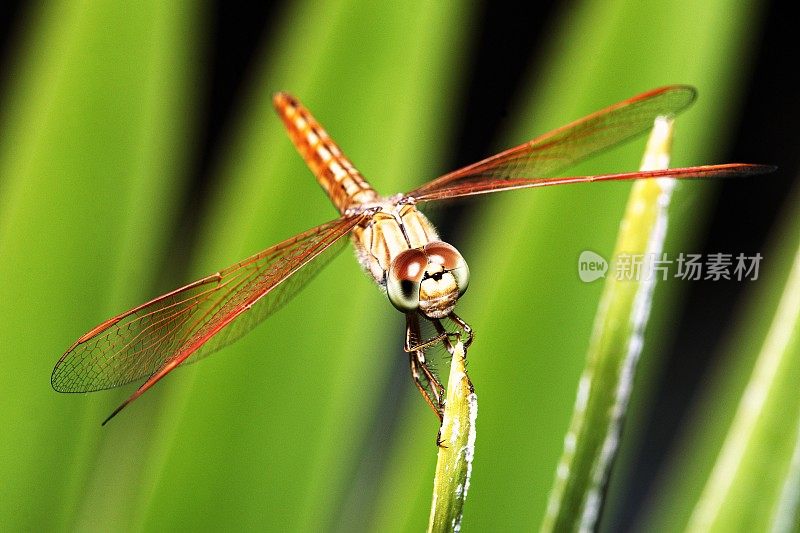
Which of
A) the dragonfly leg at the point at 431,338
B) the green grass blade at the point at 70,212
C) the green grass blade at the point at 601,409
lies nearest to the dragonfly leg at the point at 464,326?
the dragonfly leg at the point at 431,338

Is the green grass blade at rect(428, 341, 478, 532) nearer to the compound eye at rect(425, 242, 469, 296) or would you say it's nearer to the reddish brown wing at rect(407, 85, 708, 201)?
the compound eye at rect(425, 242, 469, 296)

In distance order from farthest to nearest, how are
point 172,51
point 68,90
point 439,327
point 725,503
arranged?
point 172,51, point 68,90, point 439,327, point 725,503

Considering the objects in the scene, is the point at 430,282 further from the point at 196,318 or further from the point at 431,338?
the point at 196,318

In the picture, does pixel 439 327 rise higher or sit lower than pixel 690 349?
lower

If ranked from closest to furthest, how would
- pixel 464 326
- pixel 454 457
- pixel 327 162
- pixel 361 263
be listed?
pixel 454 457 < pixel 464 326 < pixel 361 263 < pixel 327 162

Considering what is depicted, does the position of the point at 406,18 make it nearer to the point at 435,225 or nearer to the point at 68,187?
the point at 435,225

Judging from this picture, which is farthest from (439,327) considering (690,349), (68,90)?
(690,349)

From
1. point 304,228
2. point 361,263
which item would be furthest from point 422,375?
point 304,228
